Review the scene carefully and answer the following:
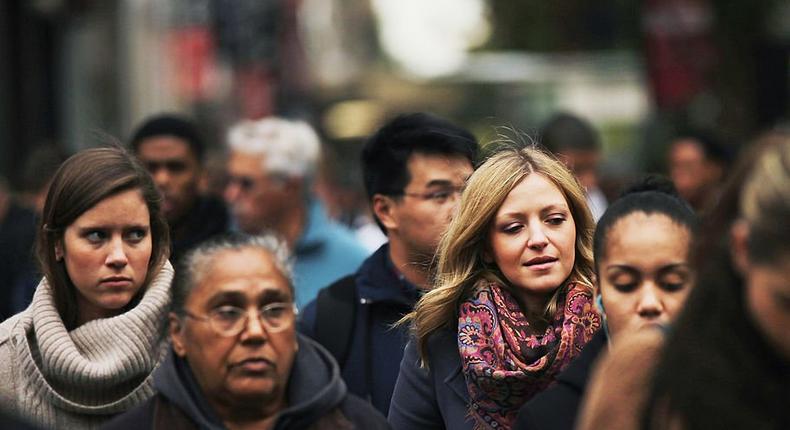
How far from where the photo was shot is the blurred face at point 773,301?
12.2ft

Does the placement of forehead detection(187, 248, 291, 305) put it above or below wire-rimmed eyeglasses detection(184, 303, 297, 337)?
above

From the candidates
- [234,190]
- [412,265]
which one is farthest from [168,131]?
[412,265]

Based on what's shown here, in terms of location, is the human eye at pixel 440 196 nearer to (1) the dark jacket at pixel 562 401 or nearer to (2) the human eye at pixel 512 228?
(2) the human eye at pixel 512 228

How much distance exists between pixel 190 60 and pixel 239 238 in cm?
1627

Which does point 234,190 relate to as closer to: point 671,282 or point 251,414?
point 251,414

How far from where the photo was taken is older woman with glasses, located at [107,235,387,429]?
182 inches

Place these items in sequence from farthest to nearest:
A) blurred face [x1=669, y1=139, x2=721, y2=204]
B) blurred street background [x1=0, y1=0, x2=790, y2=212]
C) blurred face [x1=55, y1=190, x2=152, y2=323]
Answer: blurred street background [x1=0, y1=0, x2=790, y2=212] → blurred face [x1=669, y1=139, x2=721, y2=204] → blurred face [x1=55, y1=190, x2=152, y2=323]

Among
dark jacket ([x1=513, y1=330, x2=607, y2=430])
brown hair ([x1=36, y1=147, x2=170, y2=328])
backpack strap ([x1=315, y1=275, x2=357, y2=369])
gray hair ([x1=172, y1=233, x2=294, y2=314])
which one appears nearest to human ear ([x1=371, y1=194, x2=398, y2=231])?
backpack strap ([x1=315, y1=275, x2=357, y2=369])

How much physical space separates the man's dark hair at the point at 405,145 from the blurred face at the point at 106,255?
1523 millimetres

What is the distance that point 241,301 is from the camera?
4699 mm

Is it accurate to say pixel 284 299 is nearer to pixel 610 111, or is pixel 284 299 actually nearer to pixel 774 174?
pixel 774 174

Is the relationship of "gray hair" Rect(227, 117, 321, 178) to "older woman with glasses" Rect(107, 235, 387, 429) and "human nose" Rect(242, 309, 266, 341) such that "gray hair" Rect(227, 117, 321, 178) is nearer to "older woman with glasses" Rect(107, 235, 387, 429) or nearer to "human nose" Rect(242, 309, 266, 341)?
"older woman with glasses" Rect(107, 235, 387, 429)

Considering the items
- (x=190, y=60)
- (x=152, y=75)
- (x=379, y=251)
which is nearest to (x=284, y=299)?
(x=379, y=251)

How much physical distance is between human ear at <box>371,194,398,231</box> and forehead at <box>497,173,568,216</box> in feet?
4.73
